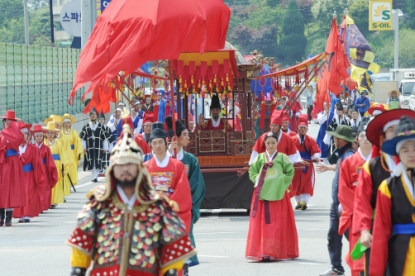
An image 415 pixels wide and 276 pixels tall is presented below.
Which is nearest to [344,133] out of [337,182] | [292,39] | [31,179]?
[337,182]

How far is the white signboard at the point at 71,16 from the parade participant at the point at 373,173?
92.0ft

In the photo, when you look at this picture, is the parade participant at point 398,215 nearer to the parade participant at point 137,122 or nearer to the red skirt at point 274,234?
the red skirt at point 274,234

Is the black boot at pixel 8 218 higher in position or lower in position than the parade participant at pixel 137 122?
lower

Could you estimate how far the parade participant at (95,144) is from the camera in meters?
26.1

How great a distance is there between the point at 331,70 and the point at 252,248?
7.57 metres


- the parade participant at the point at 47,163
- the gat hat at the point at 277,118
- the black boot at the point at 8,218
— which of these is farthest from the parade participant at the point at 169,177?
the parade participant at the point at 47,163

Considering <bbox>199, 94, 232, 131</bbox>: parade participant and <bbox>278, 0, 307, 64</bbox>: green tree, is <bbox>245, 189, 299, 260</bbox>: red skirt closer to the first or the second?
<bbox>199, 94, 232, 131</bbox>: parade participant

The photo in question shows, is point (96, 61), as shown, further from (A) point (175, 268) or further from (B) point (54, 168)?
(B) point (54, 168)

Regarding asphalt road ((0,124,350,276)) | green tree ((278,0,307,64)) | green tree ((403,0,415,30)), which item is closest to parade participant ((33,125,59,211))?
asphalt road ((0,124,350,276))

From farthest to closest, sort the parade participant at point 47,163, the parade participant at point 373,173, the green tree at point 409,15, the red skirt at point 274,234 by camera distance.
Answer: the green tree at point 409,15, the parade participant at point 47,163, the red skirt at point 274,234, the parade participant at point 373,173

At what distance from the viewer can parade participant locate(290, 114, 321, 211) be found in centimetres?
1895

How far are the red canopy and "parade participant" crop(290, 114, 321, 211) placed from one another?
6928mm

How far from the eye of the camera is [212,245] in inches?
569

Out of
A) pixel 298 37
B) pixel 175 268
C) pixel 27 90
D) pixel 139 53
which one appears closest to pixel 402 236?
pixel 175 268
